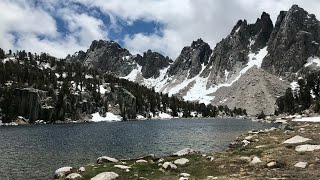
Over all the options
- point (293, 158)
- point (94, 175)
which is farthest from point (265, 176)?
point (94, 175)

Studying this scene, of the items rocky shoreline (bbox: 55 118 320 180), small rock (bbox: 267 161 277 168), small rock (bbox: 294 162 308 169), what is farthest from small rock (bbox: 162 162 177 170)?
small rock (bbox: 294 162 308 169)

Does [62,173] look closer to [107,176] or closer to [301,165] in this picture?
[107,176]

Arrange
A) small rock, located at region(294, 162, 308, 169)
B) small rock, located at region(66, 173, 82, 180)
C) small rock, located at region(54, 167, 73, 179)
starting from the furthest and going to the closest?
small rock, located at region(54, 167, 73, 179), small rock, located at region(66, 173, 82, 180), small rock, located at region(294, 162, 308, 169)

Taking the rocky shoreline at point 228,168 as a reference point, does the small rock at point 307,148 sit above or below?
above

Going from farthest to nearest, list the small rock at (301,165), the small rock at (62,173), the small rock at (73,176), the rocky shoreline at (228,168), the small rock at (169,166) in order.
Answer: the small rock at (62,173)
the small rock at (169,166)
the small rock at (73,176)
the small rock at (301,165)
the rocky shoreline at (228,168)

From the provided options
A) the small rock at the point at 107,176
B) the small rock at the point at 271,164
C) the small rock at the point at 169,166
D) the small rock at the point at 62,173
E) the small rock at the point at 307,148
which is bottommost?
the small rock at the point at 62,173

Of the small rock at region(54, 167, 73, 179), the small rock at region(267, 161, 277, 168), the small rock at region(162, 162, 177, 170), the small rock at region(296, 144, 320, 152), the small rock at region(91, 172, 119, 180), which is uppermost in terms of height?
the small rock at region(296, 144, 320, 152)

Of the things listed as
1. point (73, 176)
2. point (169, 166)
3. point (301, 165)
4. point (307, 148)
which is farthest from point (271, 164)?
point (73, 176)

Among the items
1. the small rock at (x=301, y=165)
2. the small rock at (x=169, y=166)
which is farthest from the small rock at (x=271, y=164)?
the small rock at (x=169, y=166)

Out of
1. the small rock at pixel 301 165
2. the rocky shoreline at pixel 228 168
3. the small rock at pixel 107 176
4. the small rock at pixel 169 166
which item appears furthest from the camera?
the small rock at pixel 169 166

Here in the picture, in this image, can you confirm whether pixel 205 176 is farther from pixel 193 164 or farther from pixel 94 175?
pixel 94 175

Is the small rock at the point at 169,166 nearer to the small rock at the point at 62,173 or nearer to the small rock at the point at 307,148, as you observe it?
the small rock at the point at 62,173

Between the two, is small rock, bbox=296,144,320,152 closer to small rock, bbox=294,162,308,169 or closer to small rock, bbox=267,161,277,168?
small rock, bbox=294,162,308,169

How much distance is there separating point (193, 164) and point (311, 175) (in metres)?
13.8
